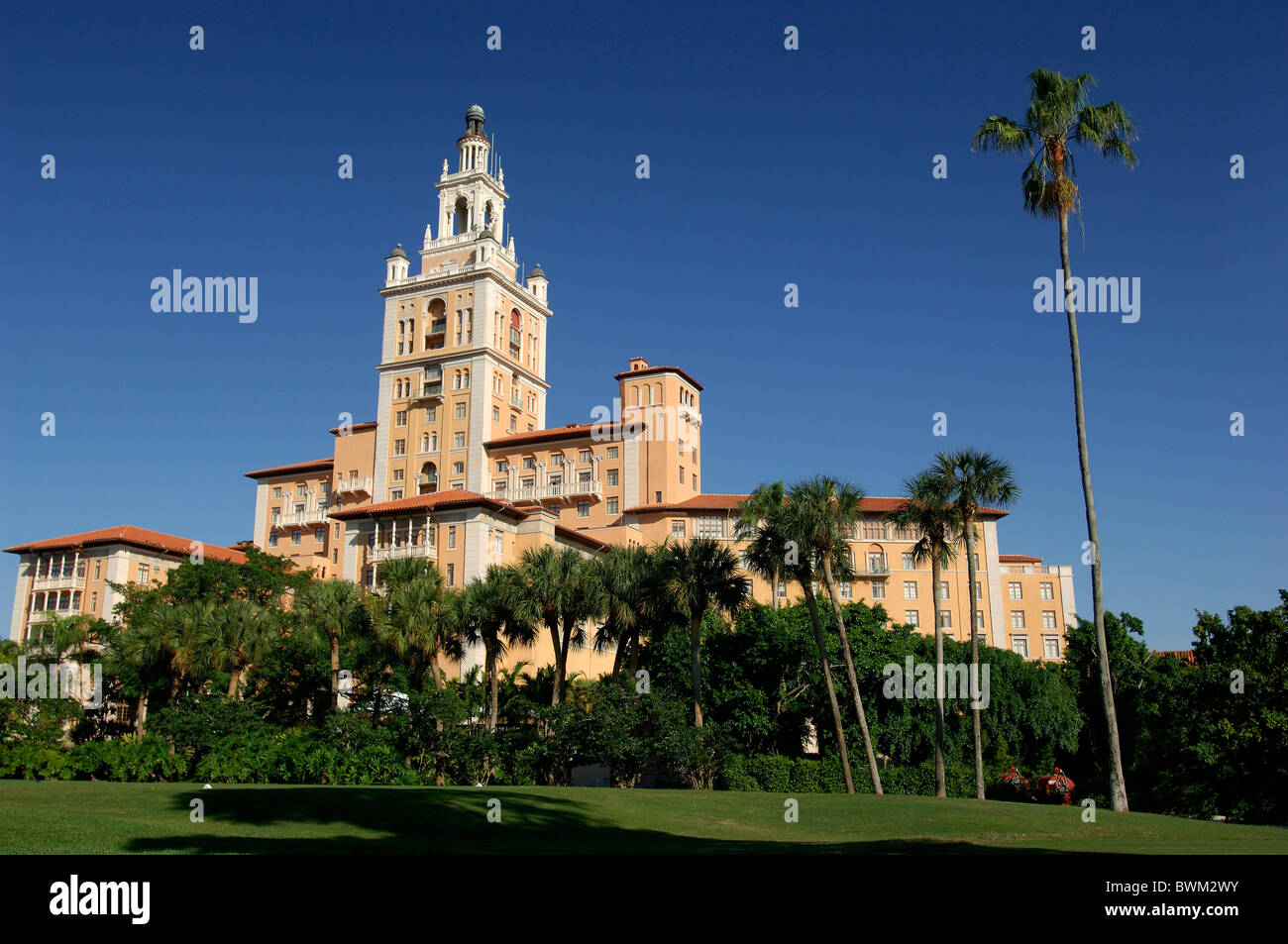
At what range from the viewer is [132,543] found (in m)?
78.9

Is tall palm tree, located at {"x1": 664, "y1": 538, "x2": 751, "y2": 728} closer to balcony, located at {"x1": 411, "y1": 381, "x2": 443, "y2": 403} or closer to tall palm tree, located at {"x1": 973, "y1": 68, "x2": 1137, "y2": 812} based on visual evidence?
tall palm tree, located at {"x1": 973, "y1": 68, "x2": 1137, "y2": 812}

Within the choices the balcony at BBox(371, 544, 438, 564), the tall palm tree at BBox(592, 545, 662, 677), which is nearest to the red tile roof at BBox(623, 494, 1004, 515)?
the balcony at BBox(371, 544, 438, 564)

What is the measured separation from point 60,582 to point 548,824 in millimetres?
69450

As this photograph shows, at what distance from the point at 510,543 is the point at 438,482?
78.1 feet

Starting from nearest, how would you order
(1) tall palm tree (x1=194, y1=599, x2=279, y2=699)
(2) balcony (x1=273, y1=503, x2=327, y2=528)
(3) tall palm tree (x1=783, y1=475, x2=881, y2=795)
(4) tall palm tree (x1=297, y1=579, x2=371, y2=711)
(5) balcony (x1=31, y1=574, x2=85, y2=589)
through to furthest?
(3) tall palm tree (x1=783, y1=475, x2=881, y2=795)
(1) tall palm tree (x1=194, y1=599, x2=279, y2=699)
(4) tall palm tree (x1=297, y1=579, x2=371, y2=711)
(5) balcony (x1=31, y1=574, x2=85, y2=589)
(2) balcony (x1=273, y1=503, x2=327, y2=528)

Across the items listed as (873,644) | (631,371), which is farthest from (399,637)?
(631,371)

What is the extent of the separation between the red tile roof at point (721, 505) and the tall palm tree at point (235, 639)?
3970cm

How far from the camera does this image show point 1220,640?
50.2 m

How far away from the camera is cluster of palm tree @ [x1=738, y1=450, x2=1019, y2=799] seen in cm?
4275

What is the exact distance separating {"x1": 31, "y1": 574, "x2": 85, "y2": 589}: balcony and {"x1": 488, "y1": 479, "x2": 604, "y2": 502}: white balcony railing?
33340 millimetres

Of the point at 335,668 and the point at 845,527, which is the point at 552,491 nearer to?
the point at 335,668

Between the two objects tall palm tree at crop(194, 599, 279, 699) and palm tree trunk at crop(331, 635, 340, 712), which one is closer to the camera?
tall palm tree at crop(194, 599, 279, 699)

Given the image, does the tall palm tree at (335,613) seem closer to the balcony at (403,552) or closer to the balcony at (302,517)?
the balcony at (403,552)
